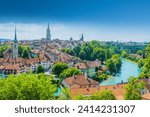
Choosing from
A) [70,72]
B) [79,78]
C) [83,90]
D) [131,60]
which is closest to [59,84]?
[79,78]

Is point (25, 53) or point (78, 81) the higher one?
point (25, 53)

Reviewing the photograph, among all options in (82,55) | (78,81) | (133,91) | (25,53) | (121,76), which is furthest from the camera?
(82,55)

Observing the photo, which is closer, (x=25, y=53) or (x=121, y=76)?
(x=121, y=76)

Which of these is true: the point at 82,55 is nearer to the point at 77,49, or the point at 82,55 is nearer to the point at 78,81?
the point at 77,49

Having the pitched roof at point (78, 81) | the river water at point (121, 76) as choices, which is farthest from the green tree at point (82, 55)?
the pitched roof at point (78, 81)

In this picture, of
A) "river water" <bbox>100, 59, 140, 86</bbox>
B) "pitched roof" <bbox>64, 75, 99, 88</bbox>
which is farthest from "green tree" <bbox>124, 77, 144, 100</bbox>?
"river water" <bbox>100, 59, 140, 86</bbox>

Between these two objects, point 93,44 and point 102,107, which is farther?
point 93,44

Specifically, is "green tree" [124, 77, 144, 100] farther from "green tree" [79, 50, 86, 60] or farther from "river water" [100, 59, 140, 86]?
"green tree" [79, 50, 86, 60]

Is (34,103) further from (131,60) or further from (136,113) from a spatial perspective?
(131,60)

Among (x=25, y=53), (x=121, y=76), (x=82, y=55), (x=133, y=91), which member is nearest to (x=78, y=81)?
(x=121, y=76)

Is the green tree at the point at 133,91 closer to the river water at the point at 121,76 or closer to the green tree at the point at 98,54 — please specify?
the river water at the point at 121,76

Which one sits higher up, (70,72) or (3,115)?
(3,115)
